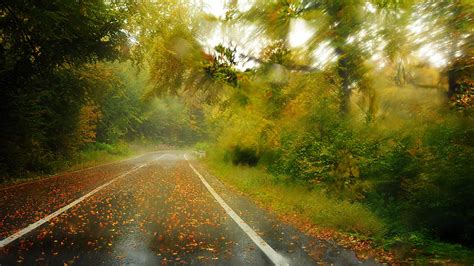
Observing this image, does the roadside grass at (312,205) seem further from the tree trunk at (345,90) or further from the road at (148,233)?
the tree trunk at (345,90)

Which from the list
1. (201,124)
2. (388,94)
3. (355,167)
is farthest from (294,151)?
(201,124)

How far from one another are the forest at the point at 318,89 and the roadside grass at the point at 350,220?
0.14 ft

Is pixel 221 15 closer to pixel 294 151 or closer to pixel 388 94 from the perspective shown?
pixel 294 151

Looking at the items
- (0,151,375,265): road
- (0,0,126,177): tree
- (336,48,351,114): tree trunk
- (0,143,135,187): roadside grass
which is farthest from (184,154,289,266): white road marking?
(0,143,135,187): roadside grass

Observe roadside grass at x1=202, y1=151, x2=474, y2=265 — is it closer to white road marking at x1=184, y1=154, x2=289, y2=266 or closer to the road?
the road

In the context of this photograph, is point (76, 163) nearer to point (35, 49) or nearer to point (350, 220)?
point (35, 49)

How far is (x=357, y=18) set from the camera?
31.6 feet

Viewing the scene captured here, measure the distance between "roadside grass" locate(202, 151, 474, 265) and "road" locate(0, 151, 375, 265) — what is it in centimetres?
81

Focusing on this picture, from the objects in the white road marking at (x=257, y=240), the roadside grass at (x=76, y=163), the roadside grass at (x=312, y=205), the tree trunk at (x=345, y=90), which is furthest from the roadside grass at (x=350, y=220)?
the roadside grass at (x=76, y=163)

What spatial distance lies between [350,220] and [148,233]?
412 centimetres

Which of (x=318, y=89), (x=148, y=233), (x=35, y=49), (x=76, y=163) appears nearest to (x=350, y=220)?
(x=148, y=233)

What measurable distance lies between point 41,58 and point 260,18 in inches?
327

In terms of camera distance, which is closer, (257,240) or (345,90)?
(257,240)

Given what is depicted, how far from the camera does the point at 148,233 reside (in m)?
7.50
